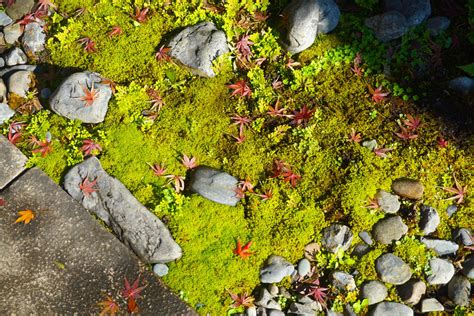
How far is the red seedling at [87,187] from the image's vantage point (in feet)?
16.0

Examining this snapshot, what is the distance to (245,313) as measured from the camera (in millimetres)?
4492

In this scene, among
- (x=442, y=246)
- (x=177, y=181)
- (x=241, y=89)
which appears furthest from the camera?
(x=241, y=89)

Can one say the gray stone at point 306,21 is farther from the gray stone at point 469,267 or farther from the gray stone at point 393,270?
the gray stone at point 469,267

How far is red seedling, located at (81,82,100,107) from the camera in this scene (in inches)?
201

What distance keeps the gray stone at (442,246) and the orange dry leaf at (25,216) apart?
12.8ft

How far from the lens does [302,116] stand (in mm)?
5105

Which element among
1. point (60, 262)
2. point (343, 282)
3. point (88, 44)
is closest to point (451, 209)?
point (343, 282)

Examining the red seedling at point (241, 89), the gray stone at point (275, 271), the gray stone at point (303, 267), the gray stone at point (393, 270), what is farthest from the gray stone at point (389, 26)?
the gray stone at point (275, 271)

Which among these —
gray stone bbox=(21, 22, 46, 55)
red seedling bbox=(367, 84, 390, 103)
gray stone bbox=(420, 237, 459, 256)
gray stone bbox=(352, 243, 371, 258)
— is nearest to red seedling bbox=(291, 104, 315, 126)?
red seedling bbox=(367, 84, 390, 103)

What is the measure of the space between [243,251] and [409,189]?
1.77 meters

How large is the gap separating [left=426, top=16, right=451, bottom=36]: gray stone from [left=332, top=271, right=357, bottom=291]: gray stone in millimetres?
2907

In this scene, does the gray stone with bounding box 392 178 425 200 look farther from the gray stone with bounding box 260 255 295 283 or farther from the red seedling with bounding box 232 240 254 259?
the red seedling with bounding box 232 240 254 259

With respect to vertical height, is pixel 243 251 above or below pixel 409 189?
below

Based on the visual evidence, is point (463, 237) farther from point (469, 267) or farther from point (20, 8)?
point (20, 8)
